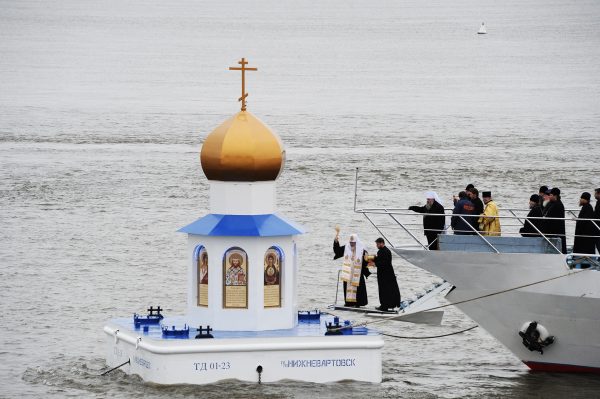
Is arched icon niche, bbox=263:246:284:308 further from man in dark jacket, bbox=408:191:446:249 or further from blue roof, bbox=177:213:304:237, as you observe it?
man in dark jacket, bbox=408:191:446:249

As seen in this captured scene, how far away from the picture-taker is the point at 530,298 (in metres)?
26.2

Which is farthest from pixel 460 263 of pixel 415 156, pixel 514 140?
pixel 514 140

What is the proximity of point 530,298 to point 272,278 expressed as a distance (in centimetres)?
409

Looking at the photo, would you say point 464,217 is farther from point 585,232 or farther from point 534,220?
point 585,232

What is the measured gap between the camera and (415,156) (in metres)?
66.2

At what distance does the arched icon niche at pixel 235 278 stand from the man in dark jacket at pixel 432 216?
119 inches

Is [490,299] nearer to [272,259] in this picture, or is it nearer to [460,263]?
[460,263]

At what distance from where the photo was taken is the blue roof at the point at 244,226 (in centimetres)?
2520

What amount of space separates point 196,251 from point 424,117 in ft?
222

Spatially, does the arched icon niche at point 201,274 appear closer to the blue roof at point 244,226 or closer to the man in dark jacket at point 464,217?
the blue roof at point 244,226

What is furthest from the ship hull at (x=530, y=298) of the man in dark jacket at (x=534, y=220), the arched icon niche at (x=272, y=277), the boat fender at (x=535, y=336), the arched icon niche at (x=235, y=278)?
the arched icon niche at (x=235, y=278)

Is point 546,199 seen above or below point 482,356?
above

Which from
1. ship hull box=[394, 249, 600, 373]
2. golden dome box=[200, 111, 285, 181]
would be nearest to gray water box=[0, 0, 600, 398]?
ship hull box=[394, 249, 600, 373]

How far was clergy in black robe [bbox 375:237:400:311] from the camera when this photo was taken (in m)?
26.4
